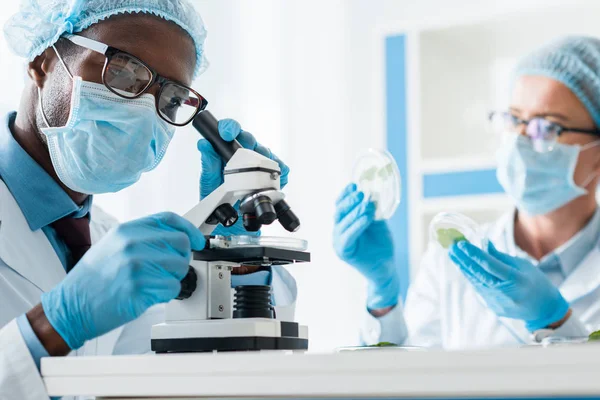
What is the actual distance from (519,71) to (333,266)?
4.97 feet

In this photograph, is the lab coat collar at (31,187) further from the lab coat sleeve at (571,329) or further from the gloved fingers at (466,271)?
the lab coat sleeve at (571,329)

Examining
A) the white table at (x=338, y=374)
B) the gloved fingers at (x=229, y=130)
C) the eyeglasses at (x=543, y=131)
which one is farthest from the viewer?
the eyeglasses at (x=543, y=131)

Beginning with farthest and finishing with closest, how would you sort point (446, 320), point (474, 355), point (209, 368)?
point (446, 320) < point (209, 368) < point (474, 355)

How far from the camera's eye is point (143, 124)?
143 centimetres

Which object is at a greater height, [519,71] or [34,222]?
[519,71]

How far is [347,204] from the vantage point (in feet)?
6.38

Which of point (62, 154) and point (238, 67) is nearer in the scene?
point (62, 154)

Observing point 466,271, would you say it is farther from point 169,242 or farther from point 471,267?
point 169,242

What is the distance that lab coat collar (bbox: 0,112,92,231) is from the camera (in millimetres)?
1486

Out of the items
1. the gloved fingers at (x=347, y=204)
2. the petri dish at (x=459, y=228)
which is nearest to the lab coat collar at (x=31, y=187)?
the gloved fingers at (x=347, y=204)

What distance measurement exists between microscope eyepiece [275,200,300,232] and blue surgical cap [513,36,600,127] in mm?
1442

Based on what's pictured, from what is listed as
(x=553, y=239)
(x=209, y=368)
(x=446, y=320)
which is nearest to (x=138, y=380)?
(x=209, y=368)

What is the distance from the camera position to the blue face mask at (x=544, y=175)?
2.28 meters

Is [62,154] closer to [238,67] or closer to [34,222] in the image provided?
[34,222]
